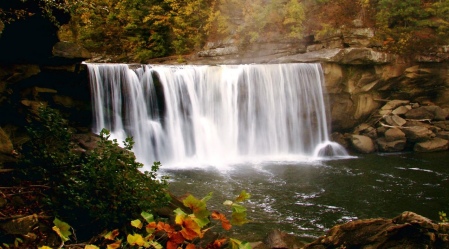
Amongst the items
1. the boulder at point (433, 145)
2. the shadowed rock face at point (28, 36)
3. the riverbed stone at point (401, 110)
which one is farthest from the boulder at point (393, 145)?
the shadowed rock face at point (28, 36)

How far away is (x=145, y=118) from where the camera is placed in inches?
615

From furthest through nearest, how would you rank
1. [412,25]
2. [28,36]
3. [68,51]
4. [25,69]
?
[412,25]
[68,51]
[25,69]
[28,36]

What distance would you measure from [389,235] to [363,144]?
1277 cm

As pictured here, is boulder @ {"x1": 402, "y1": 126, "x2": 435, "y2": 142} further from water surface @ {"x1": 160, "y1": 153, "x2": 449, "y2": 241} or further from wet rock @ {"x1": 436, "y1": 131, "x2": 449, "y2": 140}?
water surface @ {"x1": 160, "y1": 153, "x2": 449, "y2": 241}

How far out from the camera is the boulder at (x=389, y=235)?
223 inches

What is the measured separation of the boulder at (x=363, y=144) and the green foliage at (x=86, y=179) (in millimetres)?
14049

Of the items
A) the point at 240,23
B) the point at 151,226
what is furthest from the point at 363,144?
the point at 151,226

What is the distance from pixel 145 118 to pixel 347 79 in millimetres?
10076

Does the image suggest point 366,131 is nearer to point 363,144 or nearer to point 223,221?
point 363,144

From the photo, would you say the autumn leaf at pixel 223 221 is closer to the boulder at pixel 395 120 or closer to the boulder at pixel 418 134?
the boulder at pixel 418 134

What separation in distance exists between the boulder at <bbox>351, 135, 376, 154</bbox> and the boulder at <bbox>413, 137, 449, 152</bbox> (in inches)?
78.2

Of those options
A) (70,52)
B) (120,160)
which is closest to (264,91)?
(70,52)

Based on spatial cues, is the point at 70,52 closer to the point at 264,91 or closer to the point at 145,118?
the point at 145,118

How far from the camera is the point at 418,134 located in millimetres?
17625
